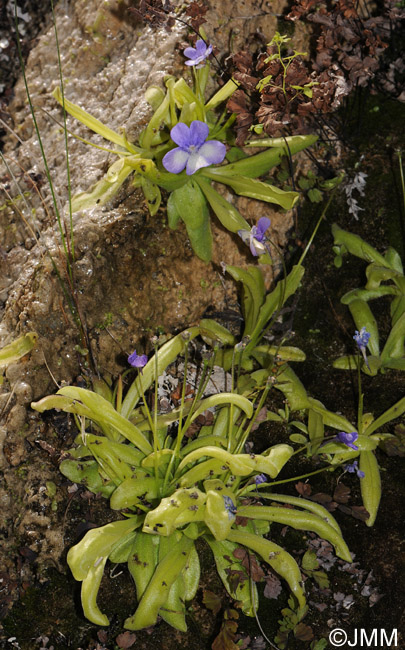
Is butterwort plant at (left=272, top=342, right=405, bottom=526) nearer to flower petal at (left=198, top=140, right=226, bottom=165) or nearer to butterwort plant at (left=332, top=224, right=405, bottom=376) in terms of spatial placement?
butterwort plant at (left=332, top=224, right=405, bottom=376)

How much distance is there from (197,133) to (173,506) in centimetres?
136

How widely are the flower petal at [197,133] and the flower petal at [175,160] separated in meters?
0.05

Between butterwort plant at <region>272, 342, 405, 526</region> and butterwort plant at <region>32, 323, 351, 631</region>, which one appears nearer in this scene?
butterwort plant at <region>32, 323, 351, 631</region>

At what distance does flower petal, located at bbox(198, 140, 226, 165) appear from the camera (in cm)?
223

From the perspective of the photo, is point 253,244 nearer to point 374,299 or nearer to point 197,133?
point 197,133

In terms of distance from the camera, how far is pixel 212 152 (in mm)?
2244

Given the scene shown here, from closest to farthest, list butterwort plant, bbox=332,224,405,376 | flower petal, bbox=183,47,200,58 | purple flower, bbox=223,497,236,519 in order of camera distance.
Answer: purple flower, bbox=223,497,236,519 < flower petal, bbox=183,47,200,58 < butterwort plant, bbox=332,224,405,376

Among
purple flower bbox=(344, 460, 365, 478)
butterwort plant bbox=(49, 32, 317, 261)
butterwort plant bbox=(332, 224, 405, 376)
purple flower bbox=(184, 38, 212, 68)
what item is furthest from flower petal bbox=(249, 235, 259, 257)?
purple flower bbox=(344, 460, 365, 478)

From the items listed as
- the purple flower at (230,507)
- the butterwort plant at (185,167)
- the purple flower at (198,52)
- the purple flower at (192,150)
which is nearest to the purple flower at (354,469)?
the purple flower at (230,507)

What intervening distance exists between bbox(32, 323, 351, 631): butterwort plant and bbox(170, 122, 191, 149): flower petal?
0.74m

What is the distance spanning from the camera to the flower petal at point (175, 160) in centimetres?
220

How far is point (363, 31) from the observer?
2.75 m

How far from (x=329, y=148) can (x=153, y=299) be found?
126 centimetres

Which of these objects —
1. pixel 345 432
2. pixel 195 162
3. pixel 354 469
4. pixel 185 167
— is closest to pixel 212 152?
pixel 195 162
